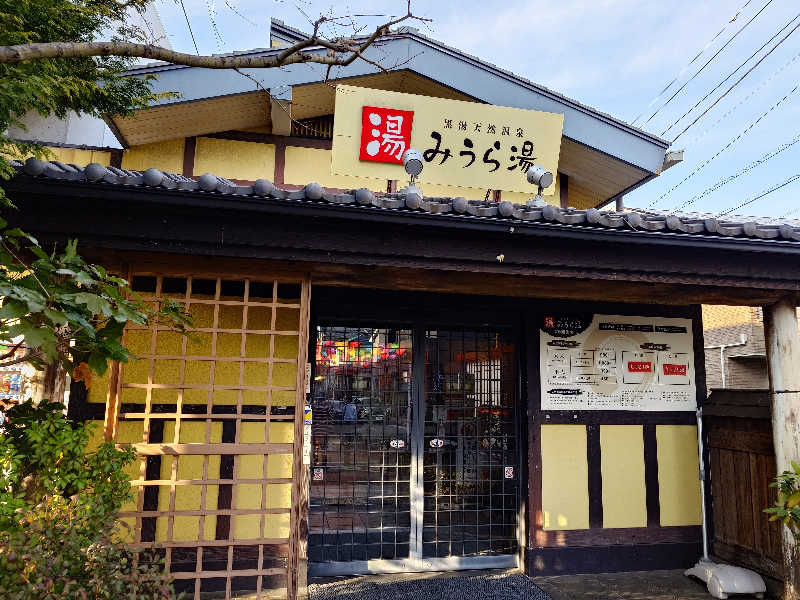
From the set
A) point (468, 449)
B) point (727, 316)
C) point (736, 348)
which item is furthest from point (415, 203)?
point (727, 316)

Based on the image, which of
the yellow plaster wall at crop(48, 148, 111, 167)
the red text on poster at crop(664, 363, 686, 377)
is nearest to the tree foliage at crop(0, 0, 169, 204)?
the yellow plaster wall at crop(48, 148, 111, 167)

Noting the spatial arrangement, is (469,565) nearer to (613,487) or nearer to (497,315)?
(613,487)

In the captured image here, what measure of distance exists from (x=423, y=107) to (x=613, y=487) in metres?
4.75

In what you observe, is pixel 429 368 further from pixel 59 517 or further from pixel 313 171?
pixel 59 517

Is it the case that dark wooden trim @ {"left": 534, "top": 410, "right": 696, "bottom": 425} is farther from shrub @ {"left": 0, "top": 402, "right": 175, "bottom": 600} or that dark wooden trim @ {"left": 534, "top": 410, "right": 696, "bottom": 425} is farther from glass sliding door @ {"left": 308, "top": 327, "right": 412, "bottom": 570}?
shrub @ {"left": 0, "top": 402, "right": 175, "bottom": 600}

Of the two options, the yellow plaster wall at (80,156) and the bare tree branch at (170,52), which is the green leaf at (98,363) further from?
the yellow plaster wall at (80,156)

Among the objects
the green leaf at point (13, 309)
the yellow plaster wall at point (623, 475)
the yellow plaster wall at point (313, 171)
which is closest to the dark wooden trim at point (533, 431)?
the yellow plaster wall at point (623, 475)

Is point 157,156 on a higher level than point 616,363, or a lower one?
higher

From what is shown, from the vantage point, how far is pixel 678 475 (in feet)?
19.5

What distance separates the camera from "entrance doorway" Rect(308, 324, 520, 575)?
5.51 m

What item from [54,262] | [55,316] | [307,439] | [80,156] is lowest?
[307,439]

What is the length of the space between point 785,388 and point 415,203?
3681 mm

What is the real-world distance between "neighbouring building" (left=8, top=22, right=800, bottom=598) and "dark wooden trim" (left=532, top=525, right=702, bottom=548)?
0.02 m

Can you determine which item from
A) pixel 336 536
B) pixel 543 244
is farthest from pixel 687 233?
pixel 336 536
